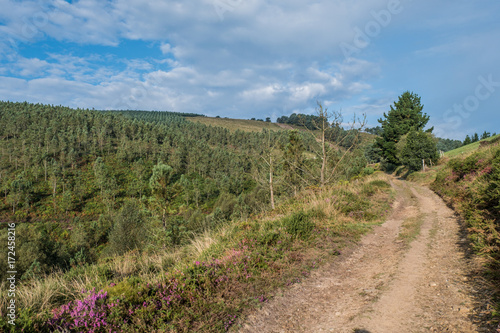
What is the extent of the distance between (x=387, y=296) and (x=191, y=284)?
381cm

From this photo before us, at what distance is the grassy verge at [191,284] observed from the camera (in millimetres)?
3824

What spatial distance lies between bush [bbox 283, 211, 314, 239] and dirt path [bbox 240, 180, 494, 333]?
4.46 ft

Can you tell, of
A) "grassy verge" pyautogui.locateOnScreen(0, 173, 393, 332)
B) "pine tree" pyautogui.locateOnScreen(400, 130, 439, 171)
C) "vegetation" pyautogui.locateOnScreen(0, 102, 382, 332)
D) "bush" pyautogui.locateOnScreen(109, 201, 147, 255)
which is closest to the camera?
"grassy verge" pyautogui.locateOnScreen(0, 173, 393, 332)

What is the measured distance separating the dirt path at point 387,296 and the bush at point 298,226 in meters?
1.36

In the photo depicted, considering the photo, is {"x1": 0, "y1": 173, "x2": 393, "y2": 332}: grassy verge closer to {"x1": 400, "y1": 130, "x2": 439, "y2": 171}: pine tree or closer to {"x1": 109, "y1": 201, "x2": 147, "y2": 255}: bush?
{"x1": 400, "y1": 130, "x2": 439, "y2": 171}: pine tree

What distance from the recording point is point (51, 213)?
288 feet

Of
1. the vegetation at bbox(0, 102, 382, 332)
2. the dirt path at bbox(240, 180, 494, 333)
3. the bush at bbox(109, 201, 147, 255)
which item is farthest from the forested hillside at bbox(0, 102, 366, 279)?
the dirt path at bbox(240, 180, 494, 333)

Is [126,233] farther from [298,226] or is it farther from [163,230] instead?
[298,226]

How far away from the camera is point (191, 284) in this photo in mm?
4879

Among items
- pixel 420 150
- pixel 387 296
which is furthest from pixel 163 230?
pixel 420 150

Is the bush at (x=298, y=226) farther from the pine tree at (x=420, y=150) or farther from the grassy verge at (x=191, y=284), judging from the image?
the pine tree at (x=420, y=150)

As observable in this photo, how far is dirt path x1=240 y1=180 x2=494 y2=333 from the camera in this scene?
3891mm

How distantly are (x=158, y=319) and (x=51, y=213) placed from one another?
110 meters

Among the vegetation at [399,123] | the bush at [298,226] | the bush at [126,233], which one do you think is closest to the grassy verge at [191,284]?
the bush at [298,226]
